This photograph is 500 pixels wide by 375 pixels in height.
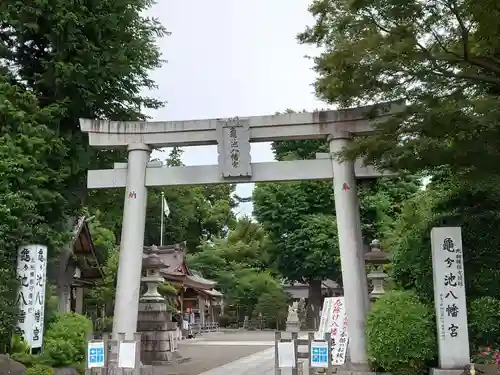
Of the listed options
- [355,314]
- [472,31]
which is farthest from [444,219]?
[472,31]

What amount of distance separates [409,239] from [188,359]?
1006 centimetres

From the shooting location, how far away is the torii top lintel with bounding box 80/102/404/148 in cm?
1256

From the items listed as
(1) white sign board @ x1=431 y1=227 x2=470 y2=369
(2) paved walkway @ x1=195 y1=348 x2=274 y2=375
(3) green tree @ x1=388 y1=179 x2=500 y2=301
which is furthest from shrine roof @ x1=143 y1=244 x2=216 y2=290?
(1) white sign board @ x1=431 y1=227 x2=470 y2=369

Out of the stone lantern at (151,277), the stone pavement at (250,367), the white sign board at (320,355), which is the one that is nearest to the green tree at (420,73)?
the white sign board at (320,355)

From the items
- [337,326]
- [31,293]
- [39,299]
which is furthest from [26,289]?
[337,326]

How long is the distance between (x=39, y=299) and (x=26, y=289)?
350mm

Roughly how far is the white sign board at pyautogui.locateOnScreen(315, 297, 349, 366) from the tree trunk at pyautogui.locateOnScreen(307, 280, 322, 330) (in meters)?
24.9

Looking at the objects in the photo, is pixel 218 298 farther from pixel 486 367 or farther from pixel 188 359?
pixel 486 367

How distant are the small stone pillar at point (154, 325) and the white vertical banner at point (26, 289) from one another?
578cm

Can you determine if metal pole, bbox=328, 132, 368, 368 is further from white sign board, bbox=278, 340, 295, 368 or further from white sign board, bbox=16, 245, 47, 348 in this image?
white sign board, bbox=16, 245, 47, 348

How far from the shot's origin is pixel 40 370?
10.8 m

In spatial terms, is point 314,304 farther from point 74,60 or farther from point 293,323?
point 74,60

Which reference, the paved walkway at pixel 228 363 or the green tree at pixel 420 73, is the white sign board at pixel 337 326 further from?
the green tree at pixel 420 73

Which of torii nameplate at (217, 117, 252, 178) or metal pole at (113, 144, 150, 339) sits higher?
torii nameplate at (217, 117, 252, 178)
